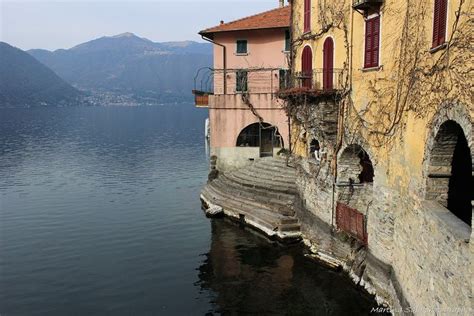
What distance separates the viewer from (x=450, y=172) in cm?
1272

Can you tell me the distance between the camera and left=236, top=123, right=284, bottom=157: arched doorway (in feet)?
115

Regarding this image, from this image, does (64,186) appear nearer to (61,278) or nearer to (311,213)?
(61,278)

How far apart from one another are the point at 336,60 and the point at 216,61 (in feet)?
60.1

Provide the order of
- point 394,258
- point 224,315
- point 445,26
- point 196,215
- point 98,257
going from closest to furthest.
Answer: point 445,26, point 394,258, point 224,315, point 98,257, point 196,215

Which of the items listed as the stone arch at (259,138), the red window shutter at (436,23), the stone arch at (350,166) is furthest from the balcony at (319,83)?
the stone arch at (259,138)

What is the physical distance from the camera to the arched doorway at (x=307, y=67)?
23.4 meters

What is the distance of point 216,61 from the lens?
3738cm

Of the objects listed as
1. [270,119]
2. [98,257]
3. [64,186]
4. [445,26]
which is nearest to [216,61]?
[270,119]

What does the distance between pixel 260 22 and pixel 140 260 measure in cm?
2181

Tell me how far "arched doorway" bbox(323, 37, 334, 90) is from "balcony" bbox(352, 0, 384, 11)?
3.70 metres

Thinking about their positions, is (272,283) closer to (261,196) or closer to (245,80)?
(261,196)

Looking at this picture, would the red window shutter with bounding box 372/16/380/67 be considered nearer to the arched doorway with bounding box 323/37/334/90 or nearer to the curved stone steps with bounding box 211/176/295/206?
the arched doorway with bounding box 323/37/334/90

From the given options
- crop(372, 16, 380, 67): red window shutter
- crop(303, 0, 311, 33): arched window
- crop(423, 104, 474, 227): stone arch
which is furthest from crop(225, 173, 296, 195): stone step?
crop(423, 104, 474, 227): stone arch

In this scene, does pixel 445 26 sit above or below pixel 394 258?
above
